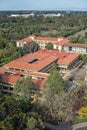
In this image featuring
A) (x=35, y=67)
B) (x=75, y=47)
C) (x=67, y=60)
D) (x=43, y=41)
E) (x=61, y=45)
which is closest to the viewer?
(x=35, y=67)

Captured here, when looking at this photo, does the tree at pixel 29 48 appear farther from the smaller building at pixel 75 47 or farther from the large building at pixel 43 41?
the smaller building at pixel 75 47

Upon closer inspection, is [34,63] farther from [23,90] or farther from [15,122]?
[15,122]

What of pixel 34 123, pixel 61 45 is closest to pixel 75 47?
pixel 61 45

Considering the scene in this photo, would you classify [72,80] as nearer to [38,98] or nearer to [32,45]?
[38,98]

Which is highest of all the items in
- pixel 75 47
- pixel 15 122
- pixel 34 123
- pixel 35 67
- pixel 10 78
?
pixel 34 123

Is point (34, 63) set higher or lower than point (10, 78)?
lower

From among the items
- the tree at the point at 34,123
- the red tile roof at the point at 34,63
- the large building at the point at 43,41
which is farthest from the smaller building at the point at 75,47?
the tree at the point at 34,123

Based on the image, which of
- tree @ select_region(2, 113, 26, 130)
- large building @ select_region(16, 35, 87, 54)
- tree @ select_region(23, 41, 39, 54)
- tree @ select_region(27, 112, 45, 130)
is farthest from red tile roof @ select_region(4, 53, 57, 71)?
tree @ select_region(2, 113, 26, 130)

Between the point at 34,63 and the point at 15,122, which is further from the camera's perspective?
the point at 34,63

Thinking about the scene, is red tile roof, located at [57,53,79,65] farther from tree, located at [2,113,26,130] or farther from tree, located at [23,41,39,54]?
tree, located at [2,113,26,130]
